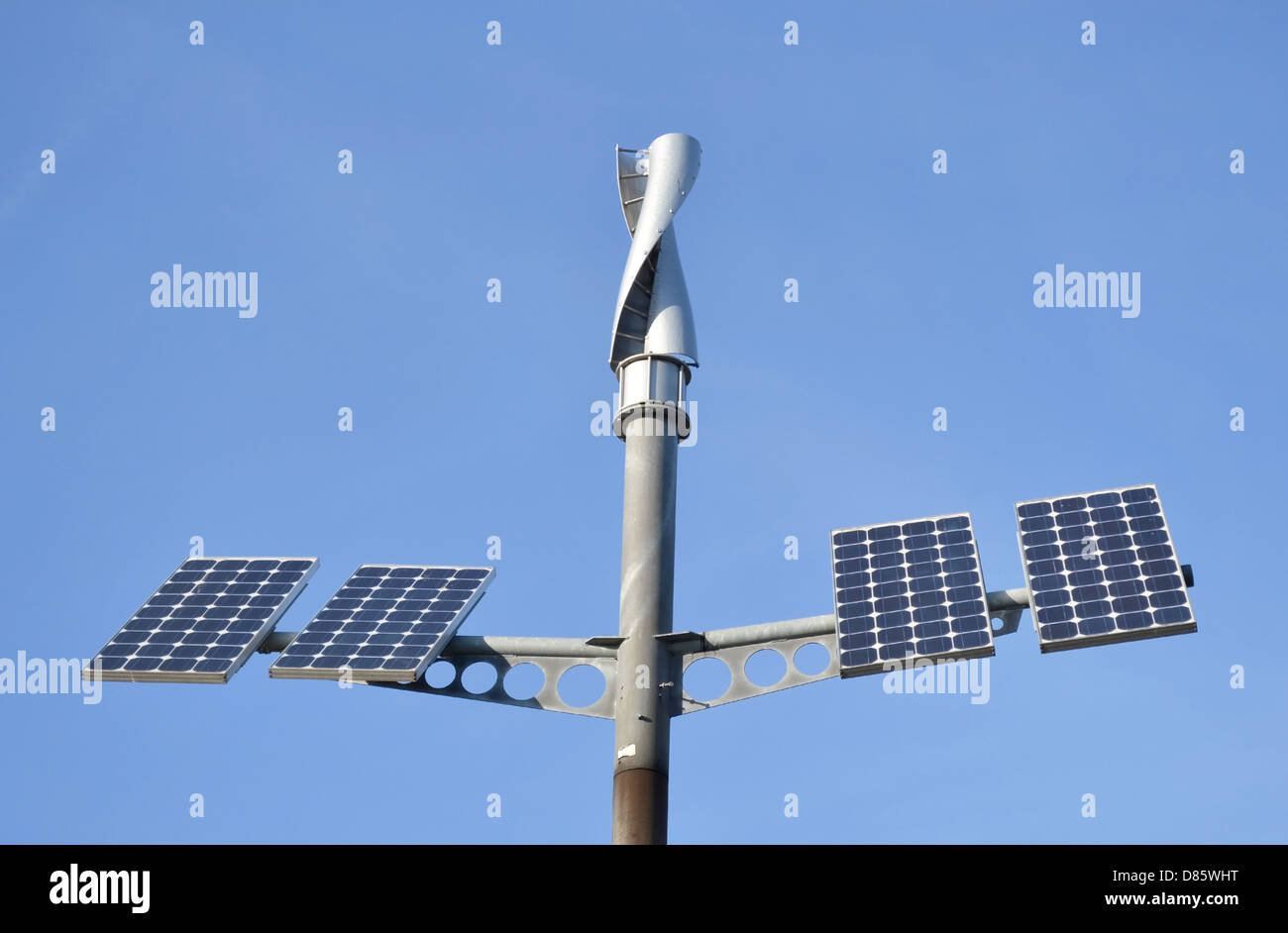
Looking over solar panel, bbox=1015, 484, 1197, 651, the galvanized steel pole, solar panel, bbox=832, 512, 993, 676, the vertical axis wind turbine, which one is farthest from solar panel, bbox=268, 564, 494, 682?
solar panel, bbox=1015, 484, 1197, 651

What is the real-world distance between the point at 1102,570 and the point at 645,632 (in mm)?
6221

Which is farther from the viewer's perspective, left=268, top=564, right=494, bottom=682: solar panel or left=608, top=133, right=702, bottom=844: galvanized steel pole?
left=268, top=564, right=494, bottom=682: solar panel

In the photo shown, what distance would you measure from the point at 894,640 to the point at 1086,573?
2.71m

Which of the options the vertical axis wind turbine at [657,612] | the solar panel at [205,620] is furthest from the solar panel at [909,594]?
the solar panel at [205,620]

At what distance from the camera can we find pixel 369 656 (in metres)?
25.4

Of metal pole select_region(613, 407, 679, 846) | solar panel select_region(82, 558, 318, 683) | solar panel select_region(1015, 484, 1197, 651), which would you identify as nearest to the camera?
solar panel select_region(1015, 484, 1197, 651)

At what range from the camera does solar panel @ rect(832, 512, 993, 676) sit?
23656 millimetres

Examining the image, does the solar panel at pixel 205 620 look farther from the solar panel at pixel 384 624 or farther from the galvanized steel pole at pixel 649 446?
the galvanized steel pole at pixel 649 446

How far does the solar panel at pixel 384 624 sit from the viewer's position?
25.3 metres

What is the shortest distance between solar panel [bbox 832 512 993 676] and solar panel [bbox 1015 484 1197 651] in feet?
2.59

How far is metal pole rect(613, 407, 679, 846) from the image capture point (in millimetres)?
24500

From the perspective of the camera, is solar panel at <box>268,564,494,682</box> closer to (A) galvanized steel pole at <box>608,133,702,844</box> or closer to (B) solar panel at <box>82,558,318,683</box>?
(B) solar panel at <box>82,558,318,683</box>

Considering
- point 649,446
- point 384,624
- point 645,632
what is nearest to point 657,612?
point 645,632

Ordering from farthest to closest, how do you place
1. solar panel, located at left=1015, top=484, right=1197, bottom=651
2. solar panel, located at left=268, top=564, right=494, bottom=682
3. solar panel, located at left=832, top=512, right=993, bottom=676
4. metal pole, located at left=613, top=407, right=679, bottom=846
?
1. solar panel, located at left=268, top=564, right=494, bottom=682
2. metal pole, located at left=613, top=407, right=679, bottom=846
3. solar panel, located at left=832, top=512, right=993, bottom=676
4. solar panel, located at left=1015, top=484, right=1197, bottom=651
